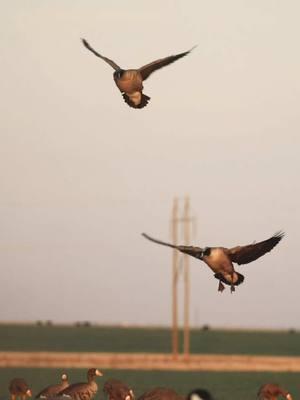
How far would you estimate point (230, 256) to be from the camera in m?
24.2

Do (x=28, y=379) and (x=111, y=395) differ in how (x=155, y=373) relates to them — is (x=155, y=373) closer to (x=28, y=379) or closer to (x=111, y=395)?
(x=28, y=379)

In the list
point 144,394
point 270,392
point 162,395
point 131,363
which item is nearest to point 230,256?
point 162,395

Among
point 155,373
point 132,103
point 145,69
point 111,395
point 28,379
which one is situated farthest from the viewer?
point 155,373

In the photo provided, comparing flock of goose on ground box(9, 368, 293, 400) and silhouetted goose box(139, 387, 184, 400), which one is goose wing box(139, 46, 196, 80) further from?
silhouetted goose box(139, 387, 184, 400)

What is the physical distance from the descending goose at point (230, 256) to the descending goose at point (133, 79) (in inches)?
107

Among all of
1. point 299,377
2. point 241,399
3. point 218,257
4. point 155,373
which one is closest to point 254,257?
point 218,257

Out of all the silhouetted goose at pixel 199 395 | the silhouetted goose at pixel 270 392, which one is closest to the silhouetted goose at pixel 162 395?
the silhouetted goose at pixel 270 392

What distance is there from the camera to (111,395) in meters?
42.9

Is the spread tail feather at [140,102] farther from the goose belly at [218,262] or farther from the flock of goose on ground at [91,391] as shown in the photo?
the flock of goose on ground at [91,391]

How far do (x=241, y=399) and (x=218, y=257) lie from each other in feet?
113

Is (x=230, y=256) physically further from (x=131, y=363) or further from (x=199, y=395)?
(x=131, y=363)

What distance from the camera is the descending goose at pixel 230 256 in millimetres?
23703

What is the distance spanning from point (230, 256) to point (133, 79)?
11.3ft

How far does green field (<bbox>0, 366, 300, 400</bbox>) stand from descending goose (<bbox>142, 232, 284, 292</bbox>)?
109ft
